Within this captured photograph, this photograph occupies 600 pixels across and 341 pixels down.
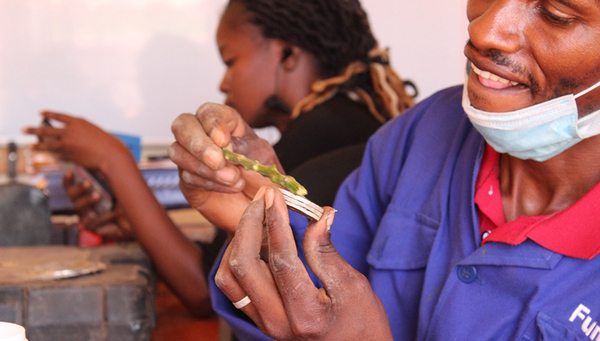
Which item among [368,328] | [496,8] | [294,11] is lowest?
[368,328]

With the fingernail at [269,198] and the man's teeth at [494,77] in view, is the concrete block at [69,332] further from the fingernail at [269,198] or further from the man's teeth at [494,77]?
the man's teeth at [494,77]

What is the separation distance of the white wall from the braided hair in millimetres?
1461

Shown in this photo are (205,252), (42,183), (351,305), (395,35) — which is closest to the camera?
(351,305)

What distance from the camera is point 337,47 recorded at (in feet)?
4.96

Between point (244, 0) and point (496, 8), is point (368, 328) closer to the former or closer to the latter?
point (496, 8)

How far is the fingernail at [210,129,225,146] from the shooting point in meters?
0.79

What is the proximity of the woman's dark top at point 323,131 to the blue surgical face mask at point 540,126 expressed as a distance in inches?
25.1

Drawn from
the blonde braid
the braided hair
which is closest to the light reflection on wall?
the braided hair

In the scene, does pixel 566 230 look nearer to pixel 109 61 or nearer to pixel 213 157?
pixel 213 157

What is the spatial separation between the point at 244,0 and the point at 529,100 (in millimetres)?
1012

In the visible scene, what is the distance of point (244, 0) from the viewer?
1.53m

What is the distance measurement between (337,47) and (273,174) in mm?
862

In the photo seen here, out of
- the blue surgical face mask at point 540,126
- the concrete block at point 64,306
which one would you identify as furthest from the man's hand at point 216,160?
the blue surgical face mask at point 540,126

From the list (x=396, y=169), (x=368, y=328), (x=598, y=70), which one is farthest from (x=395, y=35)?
(x=368, y=328)
